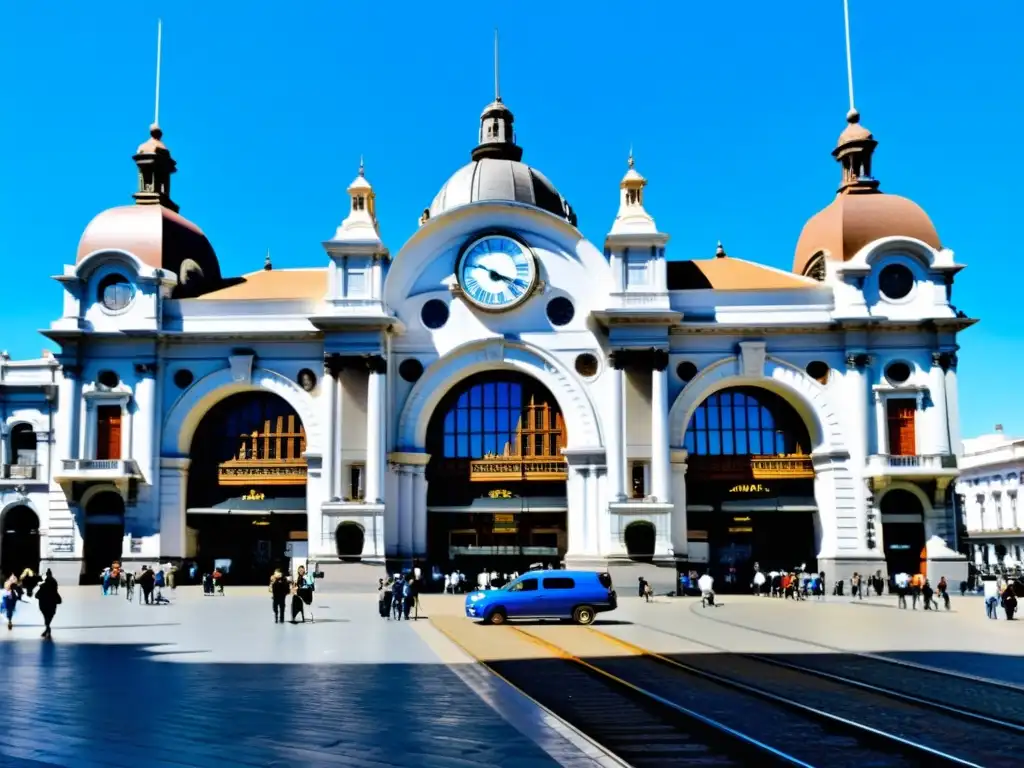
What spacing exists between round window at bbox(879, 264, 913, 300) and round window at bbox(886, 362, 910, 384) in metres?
3.24

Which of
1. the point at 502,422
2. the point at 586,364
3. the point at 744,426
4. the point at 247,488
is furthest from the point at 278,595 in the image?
the point at 744,426

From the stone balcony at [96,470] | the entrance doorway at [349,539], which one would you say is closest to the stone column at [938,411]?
the entrance doorway at [349,539]

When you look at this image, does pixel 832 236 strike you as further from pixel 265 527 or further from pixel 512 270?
pixel 265 527

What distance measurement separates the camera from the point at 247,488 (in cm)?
5503

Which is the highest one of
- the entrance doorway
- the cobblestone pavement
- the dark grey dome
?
the dark grey dome

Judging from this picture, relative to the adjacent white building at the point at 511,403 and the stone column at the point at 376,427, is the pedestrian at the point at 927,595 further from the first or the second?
the stone column at the point at 376,427

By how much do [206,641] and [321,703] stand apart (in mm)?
10762

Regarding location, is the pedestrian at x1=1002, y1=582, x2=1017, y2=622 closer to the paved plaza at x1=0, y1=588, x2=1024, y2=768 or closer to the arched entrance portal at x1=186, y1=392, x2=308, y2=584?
the paved plaza at x1=0, y1=588, x2=1024, y2=768

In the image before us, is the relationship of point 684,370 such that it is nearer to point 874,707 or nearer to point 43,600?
point 43,600

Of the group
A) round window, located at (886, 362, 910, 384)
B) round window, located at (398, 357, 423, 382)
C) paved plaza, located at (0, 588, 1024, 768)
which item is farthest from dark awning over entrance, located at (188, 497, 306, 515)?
round window, located at (886, 362, 910, 384)

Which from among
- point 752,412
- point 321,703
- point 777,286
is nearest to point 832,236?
point 777,286

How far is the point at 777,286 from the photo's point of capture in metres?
53.7

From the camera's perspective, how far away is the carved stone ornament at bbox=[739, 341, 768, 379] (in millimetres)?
52469

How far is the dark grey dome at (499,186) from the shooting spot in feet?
210
